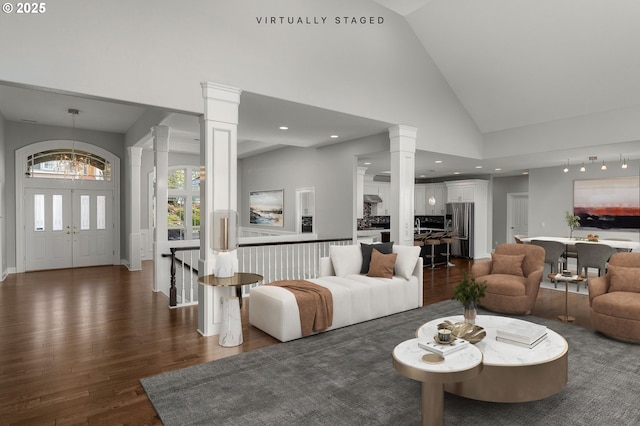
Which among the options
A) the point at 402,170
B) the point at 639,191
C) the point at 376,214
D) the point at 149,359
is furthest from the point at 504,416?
the point at 376,214

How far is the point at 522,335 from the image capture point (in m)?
2.97

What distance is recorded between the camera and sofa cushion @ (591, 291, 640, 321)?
4.00 m

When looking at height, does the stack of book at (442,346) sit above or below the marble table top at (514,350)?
above

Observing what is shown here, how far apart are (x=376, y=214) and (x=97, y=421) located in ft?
32.2

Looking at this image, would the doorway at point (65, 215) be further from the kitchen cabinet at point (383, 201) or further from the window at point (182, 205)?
the kitchen cabinet at point (383, 201)

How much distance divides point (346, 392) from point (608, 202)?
8.90 meters

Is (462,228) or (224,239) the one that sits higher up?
(224,239)

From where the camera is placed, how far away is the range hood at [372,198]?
36.6 ft

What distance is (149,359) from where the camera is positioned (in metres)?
3.58

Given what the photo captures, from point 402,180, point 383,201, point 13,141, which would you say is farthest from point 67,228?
point 383,201

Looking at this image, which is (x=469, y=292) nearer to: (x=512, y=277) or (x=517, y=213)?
(x=512, y=277)

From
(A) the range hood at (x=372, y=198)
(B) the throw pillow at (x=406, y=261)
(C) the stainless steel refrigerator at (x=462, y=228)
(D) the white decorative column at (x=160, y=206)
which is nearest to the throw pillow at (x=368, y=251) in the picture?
(B) the throw pillow at (x=406, y=261)

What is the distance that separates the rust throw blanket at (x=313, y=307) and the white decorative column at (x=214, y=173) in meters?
0.85

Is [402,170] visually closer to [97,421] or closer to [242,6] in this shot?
[242,6]
